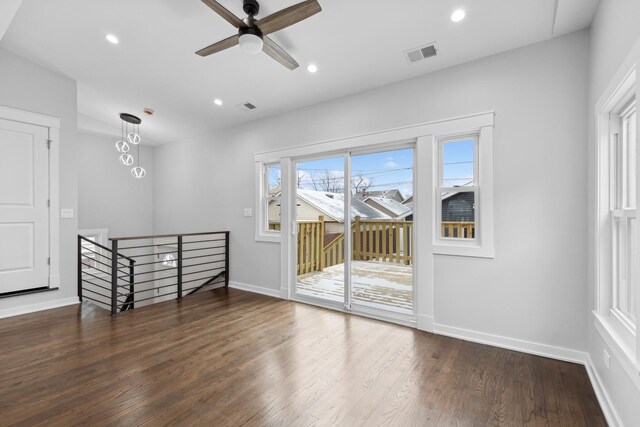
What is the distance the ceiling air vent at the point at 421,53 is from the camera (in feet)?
9.22

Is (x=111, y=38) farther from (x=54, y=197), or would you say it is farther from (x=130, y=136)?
(x=54, y=197)

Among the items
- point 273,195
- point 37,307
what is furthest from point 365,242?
point 37,307

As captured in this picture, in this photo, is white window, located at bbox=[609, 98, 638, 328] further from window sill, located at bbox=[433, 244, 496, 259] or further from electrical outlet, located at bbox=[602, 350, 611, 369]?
window sill, located at bbox=[433, 244, 496, 259]

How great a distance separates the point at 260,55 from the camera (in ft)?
10.7

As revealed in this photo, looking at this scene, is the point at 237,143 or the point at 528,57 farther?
the point at 237,143

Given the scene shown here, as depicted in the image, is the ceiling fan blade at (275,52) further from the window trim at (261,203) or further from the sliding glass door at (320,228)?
the window trim at (261,203)

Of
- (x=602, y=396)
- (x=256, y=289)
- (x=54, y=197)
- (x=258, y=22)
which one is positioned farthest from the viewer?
(x=256, y=289)

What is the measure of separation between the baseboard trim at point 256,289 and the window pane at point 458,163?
285 cm

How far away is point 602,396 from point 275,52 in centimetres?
350

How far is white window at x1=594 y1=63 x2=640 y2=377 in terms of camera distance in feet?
5.75

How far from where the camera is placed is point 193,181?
576 cm

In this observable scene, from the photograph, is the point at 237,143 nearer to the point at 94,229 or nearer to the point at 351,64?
the point at 351,64

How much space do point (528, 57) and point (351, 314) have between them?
3.23 metres

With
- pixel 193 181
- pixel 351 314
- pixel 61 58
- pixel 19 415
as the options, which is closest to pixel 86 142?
pixel 193 181
